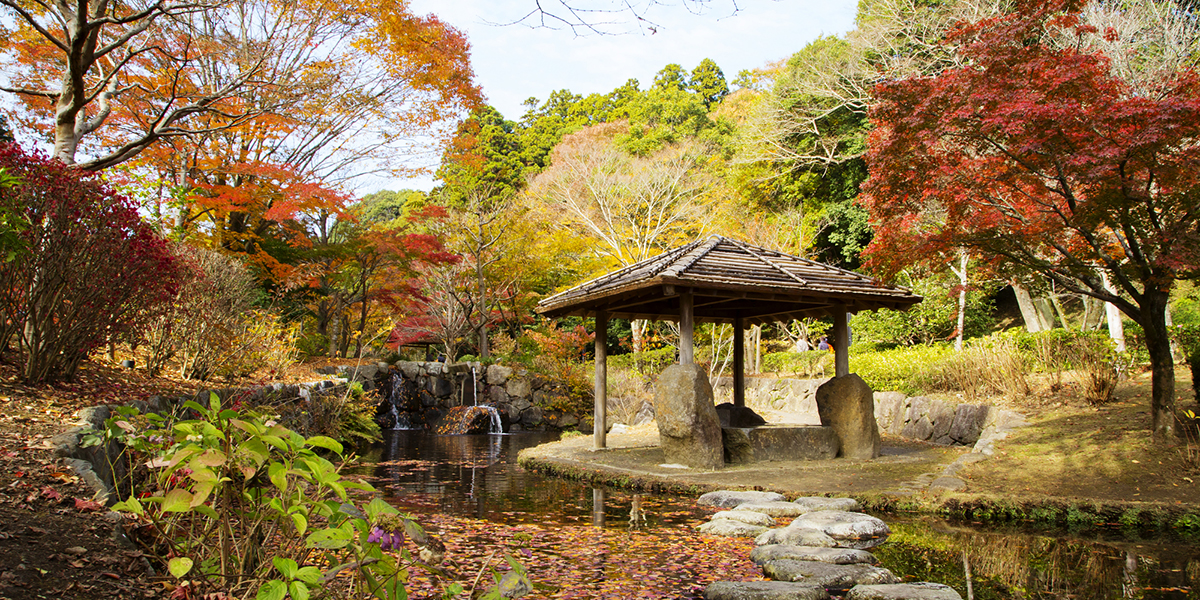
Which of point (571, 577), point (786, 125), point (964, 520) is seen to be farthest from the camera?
point (786, 125)

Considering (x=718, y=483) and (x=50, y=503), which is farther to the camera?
(x=718, y=483)

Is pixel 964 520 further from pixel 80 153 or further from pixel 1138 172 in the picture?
pixel 80 153

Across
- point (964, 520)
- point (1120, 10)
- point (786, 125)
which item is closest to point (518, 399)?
point (786, 125)

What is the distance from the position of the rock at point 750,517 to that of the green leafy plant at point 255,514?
3701 mm

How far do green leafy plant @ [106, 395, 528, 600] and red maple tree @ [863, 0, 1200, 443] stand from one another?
6.66m

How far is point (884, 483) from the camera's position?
7273mm

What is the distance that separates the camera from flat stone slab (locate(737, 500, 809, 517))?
6.00 metres

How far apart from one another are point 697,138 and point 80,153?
18.2 meters

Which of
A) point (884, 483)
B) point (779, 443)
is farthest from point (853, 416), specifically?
point (884, 483)

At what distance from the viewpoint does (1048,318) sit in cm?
1759

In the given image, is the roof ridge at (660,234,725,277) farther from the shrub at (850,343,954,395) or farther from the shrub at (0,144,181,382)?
the shrub at (850,343,954,395)

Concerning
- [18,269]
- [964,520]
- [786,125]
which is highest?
[786,125]

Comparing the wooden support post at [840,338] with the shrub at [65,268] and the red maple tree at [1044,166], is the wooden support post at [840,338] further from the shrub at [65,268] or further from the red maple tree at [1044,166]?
the shrub at [65,268]

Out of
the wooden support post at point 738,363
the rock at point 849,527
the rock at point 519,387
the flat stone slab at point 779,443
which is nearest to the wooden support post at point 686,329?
the flat stone slab at point 779,443
